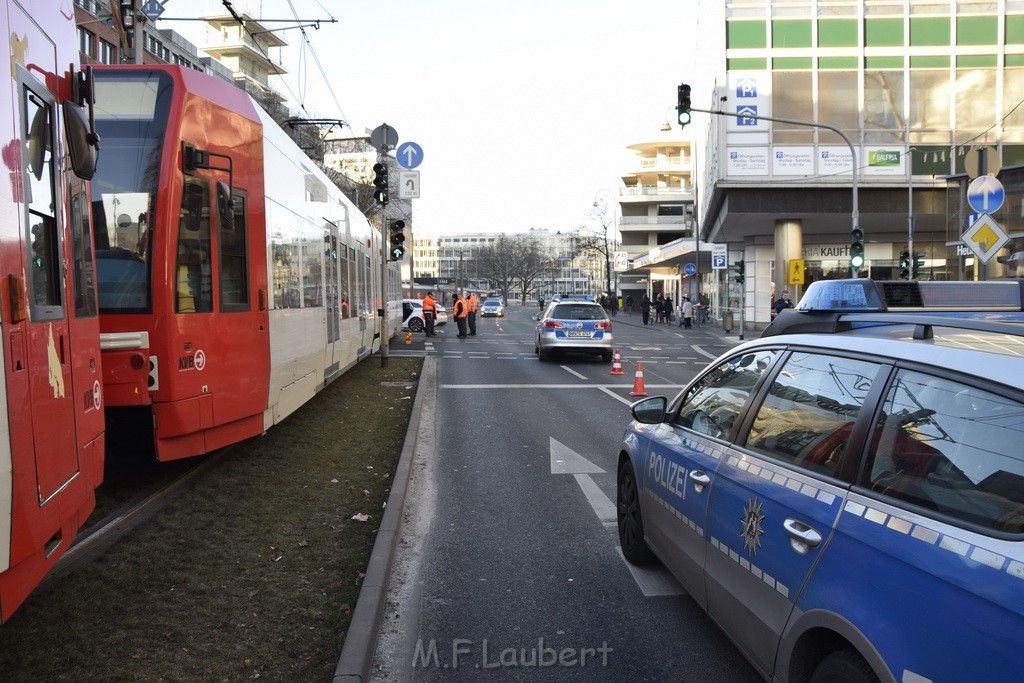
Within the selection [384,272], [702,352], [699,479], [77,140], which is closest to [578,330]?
[384,272]

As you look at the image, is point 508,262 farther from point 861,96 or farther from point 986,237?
point 986,237

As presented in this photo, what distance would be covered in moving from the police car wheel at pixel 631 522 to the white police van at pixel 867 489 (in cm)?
89

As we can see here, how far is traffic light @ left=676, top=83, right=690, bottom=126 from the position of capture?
19.5 m

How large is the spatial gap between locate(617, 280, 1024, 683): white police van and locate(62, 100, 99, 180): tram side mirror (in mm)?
3291

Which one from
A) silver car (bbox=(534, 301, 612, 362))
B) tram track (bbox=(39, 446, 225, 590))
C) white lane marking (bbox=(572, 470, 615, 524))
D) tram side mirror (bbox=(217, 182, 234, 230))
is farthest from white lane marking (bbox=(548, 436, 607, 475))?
silver car (bbox=(534, 301, 612, 362))

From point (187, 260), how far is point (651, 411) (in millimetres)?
4188

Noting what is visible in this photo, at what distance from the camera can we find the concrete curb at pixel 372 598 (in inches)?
145

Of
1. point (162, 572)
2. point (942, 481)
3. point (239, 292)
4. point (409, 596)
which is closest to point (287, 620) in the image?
point (409, 596)

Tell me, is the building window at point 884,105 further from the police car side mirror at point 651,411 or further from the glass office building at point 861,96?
the police car side mirror at point 651,411

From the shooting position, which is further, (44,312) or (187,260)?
(187,260)

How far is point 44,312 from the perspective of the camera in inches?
141

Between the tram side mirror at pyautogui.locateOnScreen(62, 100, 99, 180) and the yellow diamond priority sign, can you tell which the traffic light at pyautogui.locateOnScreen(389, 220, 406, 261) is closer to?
the yellow diamond priority sign

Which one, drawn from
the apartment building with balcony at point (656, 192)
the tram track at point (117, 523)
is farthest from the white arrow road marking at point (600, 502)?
the apartment building with balcony at point (656, 192)

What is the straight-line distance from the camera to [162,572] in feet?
16.5
